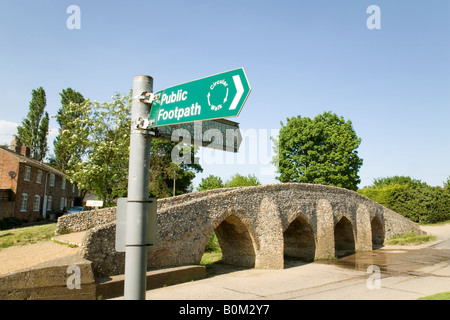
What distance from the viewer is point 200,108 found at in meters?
3.03

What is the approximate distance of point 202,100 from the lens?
3045 mm

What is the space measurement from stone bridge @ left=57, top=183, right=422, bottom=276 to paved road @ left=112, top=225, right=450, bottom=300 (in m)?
1.34

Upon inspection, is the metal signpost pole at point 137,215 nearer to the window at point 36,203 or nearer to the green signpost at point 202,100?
the green signpost at point 202,100

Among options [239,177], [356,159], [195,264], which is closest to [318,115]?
[356,159]

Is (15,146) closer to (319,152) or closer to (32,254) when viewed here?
(32,254)

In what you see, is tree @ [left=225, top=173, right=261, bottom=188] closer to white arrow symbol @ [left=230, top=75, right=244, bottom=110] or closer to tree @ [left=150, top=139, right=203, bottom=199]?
tree @ [left=150, top=139, right=203, bottom=199]

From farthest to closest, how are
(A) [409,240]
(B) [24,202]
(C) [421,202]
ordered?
(C) [421,202] → (B) [24,202] → (A) [409,240]

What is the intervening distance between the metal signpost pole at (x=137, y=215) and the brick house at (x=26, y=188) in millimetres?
29462

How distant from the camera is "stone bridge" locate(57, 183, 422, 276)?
41.8ft

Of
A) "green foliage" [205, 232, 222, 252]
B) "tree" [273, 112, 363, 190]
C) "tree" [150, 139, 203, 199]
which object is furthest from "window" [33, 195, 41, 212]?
"tree" [273, 112, 363, 190]

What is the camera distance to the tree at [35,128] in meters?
40.2

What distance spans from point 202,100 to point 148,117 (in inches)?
23.4

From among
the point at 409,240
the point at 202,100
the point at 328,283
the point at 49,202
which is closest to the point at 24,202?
the point at 49,202
